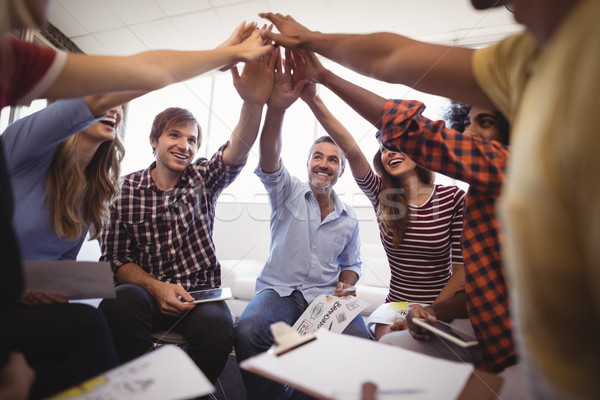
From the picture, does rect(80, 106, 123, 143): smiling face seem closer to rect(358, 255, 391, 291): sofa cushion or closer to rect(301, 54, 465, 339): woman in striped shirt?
rect(301, 54, 465, 339): woman in striped shirt

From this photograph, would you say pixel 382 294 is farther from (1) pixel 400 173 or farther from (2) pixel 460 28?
(2) pixel 460 28

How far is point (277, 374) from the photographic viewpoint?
20.6 inches

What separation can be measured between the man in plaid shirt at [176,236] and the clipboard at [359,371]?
0.68 m

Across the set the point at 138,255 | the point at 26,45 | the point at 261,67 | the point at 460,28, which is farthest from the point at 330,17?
the point at 26,45

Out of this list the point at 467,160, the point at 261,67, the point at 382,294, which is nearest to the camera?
the point at 467,160

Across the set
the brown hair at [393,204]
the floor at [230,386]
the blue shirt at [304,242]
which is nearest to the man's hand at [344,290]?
the blue shirt at [304,242]

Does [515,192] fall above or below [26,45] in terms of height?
below

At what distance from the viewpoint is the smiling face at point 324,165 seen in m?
1.62

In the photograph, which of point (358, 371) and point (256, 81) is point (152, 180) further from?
point (358, 371)

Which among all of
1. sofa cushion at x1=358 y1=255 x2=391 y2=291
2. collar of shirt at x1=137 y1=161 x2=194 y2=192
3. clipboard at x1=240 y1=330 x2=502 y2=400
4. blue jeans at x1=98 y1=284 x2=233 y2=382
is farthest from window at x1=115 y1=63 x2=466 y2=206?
clipboard at x1=240 y1=330 x2=502 y2=400

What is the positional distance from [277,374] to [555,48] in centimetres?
53

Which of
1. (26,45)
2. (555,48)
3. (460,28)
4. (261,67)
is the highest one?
(460,28)

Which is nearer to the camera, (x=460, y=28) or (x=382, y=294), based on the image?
(x=382, y=294)

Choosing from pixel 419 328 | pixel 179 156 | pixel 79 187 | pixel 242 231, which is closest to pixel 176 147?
pixel 179 156
